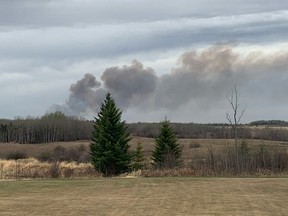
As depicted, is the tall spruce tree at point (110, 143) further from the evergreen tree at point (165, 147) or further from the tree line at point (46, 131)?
the tree line at point (46, 131)

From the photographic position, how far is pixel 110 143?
47719mm

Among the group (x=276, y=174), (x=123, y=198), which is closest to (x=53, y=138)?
(x=276, y=174)

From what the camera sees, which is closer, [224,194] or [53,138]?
[224,194]

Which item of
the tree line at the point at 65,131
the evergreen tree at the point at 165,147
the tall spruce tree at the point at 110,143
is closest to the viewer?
the tall spruce tree at the point at 110,143

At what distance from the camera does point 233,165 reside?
147 feet

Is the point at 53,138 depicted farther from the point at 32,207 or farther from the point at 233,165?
the point at 32,207

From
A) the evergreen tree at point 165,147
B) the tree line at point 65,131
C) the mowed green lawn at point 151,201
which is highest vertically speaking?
the tree line at point 65,131

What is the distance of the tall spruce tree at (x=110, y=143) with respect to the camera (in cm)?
4731

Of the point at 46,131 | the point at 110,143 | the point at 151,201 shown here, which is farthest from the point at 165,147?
the point at 46,131

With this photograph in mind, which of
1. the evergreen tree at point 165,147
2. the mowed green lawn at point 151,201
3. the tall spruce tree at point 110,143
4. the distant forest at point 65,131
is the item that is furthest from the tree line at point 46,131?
the mowed green lawn at point 151,201

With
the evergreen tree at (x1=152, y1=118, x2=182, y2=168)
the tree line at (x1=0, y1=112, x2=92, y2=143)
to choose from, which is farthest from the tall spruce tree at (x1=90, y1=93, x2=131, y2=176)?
the tree line at (x1=0, y1=112, x2=92, y2=143)

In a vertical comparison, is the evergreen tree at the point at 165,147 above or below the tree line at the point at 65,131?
below

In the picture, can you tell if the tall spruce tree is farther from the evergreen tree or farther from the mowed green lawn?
the mowed green lawn

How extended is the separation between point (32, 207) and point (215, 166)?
1048 inches
